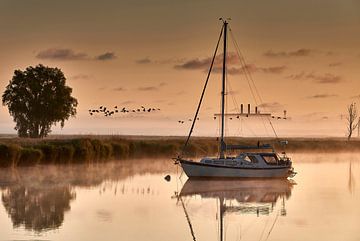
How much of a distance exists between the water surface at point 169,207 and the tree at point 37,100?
Answer: 100 feet

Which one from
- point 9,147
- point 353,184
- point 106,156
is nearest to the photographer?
point 353,184

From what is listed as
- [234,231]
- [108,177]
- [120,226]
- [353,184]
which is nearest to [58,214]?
[120,226]

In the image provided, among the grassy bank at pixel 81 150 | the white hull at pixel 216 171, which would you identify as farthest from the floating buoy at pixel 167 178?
the grassy bank at pixel 81 150

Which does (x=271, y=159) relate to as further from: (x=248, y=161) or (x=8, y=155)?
(x=8, y=155)

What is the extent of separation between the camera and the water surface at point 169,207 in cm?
A: 2722

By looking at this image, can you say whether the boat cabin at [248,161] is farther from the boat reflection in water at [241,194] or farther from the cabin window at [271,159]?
the boat reflection in water at [241,194]

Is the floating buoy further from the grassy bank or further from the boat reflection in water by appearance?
the grassy bank

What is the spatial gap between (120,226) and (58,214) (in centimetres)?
426

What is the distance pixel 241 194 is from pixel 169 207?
7.96 metres

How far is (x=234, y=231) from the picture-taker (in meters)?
28.2

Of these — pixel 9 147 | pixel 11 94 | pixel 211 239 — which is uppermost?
pixel 11 94

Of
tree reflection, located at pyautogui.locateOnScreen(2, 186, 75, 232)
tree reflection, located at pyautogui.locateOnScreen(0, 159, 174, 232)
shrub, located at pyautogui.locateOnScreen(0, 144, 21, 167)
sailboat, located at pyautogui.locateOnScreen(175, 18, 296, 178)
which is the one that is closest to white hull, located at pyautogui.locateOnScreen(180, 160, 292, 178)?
sailboat, located at pyautogui.locateOnScreen(175, 18, 296, 178)

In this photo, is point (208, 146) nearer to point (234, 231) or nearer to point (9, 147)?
point (9, 147)

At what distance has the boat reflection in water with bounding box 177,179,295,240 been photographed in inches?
1367
